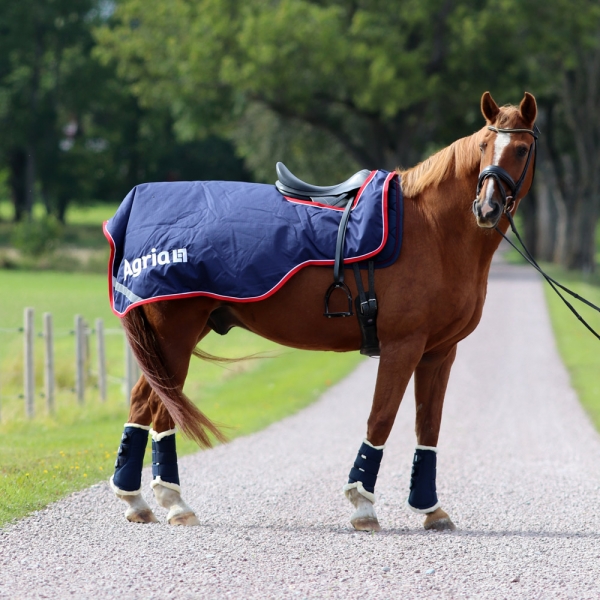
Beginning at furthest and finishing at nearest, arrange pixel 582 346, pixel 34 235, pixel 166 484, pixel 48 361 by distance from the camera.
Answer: pixel 34 235 < pixel 582 346 < pixel 48 361 < pixel 166 484

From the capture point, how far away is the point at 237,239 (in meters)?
5.73

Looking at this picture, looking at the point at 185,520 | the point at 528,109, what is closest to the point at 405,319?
the point at 528,109

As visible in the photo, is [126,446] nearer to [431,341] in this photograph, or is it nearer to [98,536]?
[98,536]

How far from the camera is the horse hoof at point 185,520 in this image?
18.7 ft

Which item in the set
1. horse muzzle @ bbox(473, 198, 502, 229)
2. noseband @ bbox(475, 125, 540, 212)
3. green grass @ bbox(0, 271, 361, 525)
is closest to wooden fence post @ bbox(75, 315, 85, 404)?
green grass @ bbox(0, 271, 361, 525)

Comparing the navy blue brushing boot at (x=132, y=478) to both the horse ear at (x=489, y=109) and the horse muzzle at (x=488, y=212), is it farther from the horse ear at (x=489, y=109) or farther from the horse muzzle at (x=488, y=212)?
the horse ear at (x=489, y=109)

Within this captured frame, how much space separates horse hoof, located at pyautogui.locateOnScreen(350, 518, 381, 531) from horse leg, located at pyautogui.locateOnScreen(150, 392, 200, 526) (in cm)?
103

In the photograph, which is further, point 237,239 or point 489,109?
point 237,239

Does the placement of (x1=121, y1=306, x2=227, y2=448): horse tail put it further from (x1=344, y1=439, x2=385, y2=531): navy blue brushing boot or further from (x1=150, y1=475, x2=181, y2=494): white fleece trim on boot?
(x1=344, y1=439, x2=385, y2=531): navy blue brushing boot

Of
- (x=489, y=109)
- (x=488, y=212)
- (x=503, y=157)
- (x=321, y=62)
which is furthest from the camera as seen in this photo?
(x=321, y=62)

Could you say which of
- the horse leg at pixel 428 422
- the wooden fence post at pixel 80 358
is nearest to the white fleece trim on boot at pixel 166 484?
the horse leg at pixel 428 422

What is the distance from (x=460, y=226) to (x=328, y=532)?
2022mm

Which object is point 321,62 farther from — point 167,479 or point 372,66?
point 167,479

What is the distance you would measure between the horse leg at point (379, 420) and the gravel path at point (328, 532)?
0.59 feet
